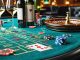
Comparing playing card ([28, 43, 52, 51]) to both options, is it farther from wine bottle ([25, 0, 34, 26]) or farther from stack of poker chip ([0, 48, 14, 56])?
wine bottle ([25, 0, 34, 26])

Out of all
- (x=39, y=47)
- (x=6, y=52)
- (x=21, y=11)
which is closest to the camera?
(x=6, y=52)

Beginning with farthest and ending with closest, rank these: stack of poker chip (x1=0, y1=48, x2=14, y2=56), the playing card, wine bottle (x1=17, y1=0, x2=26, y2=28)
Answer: wine bottle (x1=17, y1=0, x2=26, y2=28), the playing card, stack of poker chip (x1=0, y1=48, x2=14, y2=56)

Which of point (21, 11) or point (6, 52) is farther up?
point (21, 11)

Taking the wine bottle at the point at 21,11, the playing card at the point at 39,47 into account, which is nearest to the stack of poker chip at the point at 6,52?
Answer: the playing card at the point at 39,47

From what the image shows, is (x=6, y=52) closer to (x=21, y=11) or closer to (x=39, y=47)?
(x=39, y=47)

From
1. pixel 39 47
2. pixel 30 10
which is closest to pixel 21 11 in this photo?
pixel 30 10

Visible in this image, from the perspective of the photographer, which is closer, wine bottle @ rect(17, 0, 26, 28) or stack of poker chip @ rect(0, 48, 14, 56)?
stack of poker chip @ rect(0, 48, 14, 56)

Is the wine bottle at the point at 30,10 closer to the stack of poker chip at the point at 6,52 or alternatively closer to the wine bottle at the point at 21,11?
the wine bottle at the point at 21,11

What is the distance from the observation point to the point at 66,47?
1.07m

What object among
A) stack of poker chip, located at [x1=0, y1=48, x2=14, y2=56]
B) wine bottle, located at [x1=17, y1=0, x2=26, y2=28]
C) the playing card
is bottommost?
the playing card

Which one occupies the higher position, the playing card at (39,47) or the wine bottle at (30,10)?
the wine bottle at (30,10)

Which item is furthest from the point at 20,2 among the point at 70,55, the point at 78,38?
the point at 70,55

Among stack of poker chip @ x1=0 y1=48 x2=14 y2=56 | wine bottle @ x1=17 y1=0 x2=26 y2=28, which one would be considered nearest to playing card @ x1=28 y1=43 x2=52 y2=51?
stack of poker chip @ x1=0 y1=48 x2=14 y2=56

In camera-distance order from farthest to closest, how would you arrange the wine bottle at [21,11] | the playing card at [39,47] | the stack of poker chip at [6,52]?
the wine bottle at [21,11] < the playing card at [39,47] < the stack of poker chip at [6,52]
